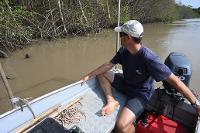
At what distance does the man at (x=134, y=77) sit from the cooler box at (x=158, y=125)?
0.30ft

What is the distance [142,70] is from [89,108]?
721mm

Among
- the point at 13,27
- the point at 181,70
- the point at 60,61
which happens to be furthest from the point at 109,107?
the point at 13,27

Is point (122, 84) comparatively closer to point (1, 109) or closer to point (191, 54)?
point (1, 109)

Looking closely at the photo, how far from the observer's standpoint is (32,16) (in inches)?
366

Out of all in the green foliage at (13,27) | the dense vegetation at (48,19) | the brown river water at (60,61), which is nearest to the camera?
the brown river water at (60,61)

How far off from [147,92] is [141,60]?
39 centimetres

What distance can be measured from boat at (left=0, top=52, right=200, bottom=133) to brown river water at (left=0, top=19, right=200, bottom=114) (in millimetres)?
1681

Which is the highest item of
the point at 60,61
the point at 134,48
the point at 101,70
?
the point at 134,48

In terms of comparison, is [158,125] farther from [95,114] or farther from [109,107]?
[95,114]

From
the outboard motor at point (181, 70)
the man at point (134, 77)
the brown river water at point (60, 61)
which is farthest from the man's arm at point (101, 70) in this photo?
the brown river water at point (60, 61)

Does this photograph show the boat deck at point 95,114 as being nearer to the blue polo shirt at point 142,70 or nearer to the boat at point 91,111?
the boat at point 91,111

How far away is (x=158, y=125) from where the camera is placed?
2.71 meters

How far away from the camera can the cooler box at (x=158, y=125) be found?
2668 millimetres

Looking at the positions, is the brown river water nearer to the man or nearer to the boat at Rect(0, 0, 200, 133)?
the boat at Rect(0, 0, 200, 133)
